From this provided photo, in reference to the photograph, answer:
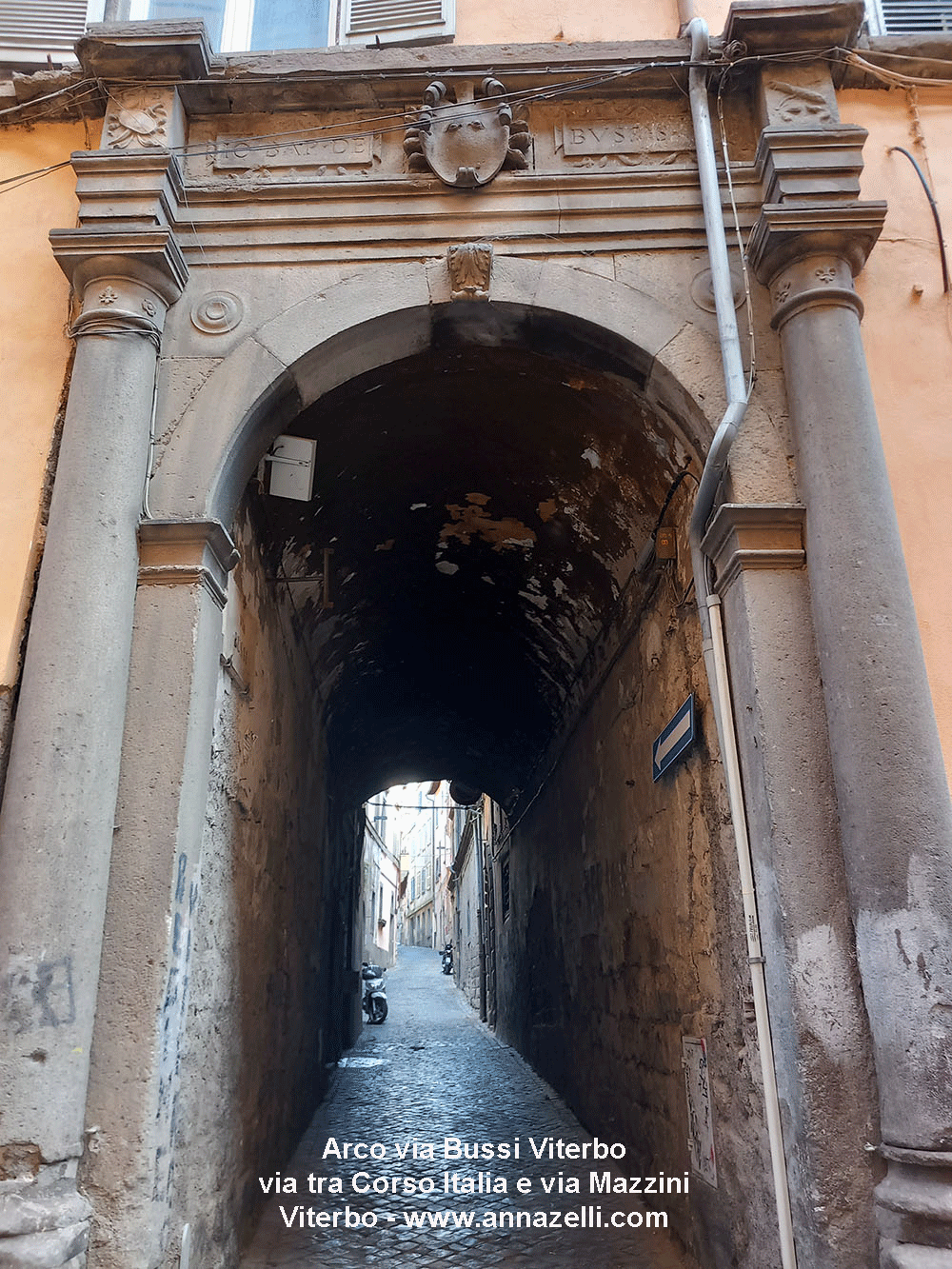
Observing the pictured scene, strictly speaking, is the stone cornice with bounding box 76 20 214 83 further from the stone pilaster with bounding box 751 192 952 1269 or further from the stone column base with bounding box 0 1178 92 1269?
the stone column base with bounding box 0 1178 92 1269

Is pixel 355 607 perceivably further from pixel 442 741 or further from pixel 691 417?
pixel 442 741

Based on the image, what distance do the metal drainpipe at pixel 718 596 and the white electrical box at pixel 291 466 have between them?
1.70 m

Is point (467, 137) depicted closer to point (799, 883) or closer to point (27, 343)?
point (27, 343)

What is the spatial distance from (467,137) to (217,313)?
132 cm

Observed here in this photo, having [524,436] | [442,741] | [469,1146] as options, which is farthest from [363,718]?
[524,436]

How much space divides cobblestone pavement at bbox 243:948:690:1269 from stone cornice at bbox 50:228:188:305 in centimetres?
409

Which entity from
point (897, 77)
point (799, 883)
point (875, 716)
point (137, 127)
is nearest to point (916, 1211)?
point (799, 883)

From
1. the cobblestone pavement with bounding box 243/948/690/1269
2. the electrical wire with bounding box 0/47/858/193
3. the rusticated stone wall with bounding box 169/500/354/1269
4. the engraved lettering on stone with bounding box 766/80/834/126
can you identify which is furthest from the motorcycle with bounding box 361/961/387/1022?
the engraved lettering on stone with bounding box 766/80/834/126

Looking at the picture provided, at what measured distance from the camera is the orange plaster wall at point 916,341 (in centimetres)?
338

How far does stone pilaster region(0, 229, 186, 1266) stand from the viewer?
2682mm

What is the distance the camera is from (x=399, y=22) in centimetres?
450

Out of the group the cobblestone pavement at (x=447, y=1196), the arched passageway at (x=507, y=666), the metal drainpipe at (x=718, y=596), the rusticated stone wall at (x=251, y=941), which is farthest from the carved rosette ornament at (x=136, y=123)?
the cobblestone pavement at (x=447, y=1196)

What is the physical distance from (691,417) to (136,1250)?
10.8ft

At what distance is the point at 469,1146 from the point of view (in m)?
6.00
